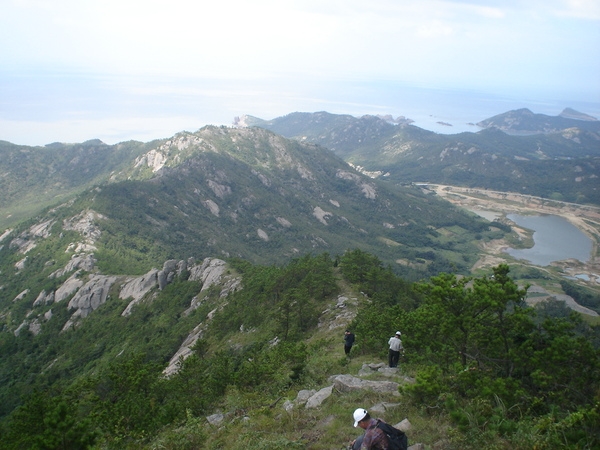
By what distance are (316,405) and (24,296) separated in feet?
319

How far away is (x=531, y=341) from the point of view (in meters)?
14.6

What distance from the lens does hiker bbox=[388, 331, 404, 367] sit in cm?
2075

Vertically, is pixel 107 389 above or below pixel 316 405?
below

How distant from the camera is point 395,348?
20.8 meters

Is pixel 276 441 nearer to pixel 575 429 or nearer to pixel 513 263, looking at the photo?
pixel 575 429

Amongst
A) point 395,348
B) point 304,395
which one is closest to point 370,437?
point 304,395

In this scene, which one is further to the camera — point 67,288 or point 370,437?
point 67,288

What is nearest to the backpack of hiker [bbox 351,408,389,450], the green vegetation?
hiker [bbox 351,408,389,450]

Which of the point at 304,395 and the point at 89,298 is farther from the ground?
the point at 304,395

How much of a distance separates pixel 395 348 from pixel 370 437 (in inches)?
427

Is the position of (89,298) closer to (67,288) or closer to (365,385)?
(67,288)

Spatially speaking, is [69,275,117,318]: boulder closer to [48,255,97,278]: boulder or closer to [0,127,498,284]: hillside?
[0,127,498,284]: hillside

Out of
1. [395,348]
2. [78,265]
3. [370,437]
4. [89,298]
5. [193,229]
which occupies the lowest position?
[193,229]

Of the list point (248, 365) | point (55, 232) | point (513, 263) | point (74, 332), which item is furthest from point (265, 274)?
point (513, 263)
